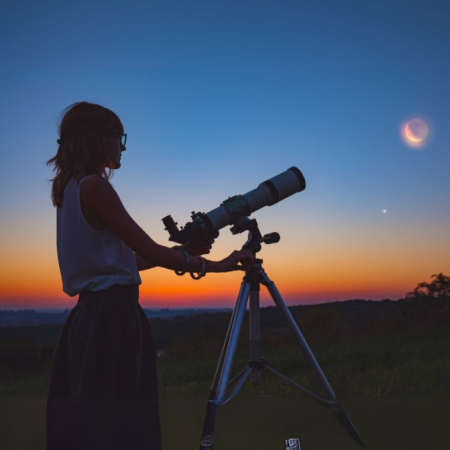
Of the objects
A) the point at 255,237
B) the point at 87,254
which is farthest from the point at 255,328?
the point at 87,254

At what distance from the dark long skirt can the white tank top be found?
6 centimetres

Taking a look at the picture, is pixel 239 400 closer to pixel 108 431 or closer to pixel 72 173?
pixel 108 431

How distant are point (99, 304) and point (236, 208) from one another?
4.71 ft

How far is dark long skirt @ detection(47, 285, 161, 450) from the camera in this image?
210 cm

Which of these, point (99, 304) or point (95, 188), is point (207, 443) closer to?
point (99, 304)

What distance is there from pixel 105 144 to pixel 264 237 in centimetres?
126

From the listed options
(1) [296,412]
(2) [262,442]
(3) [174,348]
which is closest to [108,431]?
(2) [262,442]

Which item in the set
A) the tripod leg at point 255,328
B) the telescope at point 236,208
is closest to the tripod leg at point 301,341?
the tripod leg at point 255,328

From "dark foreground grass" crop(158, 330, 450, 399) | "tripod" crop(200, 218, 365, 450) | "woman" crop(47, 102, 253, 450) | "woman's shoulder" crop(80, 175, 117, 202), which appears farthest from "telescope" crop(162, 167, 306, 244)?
"dark foreground grass" crop(158, 330, 450, 399)

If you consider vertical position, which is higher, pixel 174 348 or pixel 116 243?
pixel 116 243

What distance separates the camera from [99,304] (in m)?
2.11

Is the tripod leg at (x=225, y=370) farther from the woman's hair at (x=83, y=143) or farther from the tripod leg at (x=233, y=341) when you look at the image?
the woman's hair at (x=83, y=143)

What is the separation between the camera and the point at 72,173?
2188mm

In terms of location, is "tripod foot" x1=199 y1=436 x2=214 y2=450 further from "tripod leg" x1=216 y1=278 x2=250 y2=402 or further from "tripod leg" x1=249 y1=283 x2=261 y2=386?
"tripod leg" x1=249 y1=283 x2=261 y2=386
